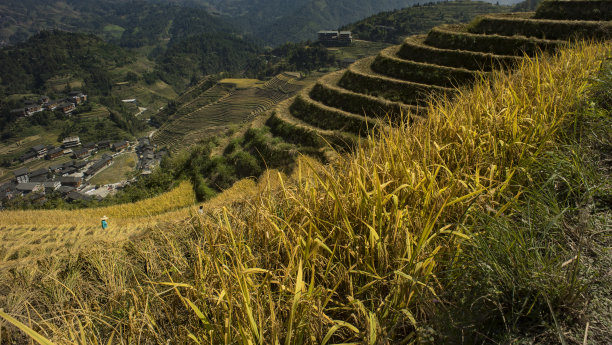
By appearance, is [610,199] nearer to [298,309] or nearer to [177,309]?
[298,309]

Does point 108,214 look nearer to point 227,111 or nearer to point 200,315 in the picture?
point 200,315

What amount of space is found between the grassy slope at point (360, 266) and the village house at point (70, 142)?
3823 inches

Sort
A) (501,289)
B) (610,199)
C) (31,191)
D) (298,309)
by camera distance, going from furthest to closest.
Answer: (31,191) → (610,199) → (298,309) → (501,289)

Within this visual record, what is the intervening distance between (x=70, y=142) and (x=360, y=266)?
100.0 meters

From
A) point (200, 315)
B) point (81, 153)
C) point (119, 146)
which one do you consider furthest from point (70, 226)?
point (119, 146)

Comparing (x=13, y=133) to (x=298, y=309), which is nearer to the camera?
(x=298, y=309)

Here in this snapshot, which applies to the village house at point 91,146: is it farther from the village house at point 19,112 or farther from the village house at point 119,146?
the village house at point 19,112

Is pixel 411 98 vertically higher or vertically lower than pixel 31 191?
higher

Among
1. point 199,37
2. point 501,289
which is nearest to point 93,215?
point 501,289

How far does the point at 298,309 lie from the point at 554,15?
2553 cm

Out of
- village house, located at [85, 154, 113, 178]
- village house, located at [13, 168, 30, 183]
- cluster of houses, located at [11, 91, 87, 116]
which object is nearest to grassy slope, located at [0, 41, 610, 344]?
village house, located at [85, 154, 113, 178]

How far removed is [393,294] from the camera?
60.7 inches

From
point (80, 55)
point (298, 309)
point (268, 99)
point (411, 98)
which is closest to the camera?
point (298, 309)

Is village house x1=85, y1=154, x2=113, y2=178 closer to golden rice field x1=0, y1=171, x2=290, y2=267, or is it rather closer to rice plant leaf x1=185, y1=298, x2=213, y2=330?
golden rice field x1=0, y1=171, x2=290, y2=267
